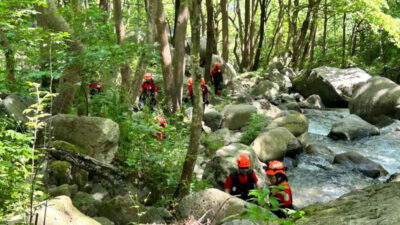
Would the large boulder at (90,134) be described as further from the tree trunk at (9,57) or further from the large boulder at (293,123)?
the large boulder at (293,123)

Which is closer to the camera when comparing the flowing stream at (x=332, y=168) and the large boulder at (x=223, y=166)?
the large boulder at (x=223, y=166)

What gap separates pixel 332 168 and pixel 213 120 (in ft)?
15.1

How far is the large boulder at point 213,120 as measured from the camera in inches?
501

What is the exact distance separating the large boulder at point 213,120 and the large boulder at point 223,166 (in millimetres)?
4106

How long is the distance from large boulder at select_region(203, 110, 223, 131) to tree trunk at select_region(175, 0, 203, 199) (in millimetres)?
6625

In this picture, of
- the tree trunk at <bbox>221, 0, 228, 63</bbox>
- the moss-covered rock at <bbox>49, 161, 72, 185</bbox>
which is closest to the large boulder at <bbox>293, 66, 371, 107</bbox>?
the tree trunk at <bbox>221, 0, 228, 63</bbox>

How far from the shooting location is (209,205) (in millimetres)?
5406

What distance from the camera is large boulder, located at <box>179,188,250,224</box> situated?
528 centimetres

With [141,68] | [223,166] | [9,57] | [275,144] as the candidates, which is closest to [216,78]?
[275,144]

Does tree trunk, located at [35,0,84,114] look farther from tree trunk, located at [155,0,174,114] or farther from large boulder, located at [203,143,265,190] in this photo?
tree trunk, located at [155,0,174,114]

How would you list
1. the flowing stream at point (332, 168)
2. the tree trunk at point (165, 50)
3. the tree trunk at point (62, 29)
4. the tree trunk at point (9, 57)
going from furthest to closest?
the tree trunk at point (165, 50) < the flowing stream at point (332, 168) < the tree trunk at point (62, 29) < the tree trunk at point (9, 57)

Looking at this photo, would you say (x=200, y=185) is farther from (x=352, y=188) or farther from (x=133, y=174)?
(x=352, y=188)

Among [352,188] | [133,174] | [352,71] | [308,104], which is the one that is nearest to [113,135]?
[133,174]

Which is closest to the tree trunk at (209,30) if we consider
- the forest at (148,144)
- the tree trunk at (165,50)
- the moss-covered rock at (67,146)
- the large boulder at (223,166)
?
the forest at (148,144)
